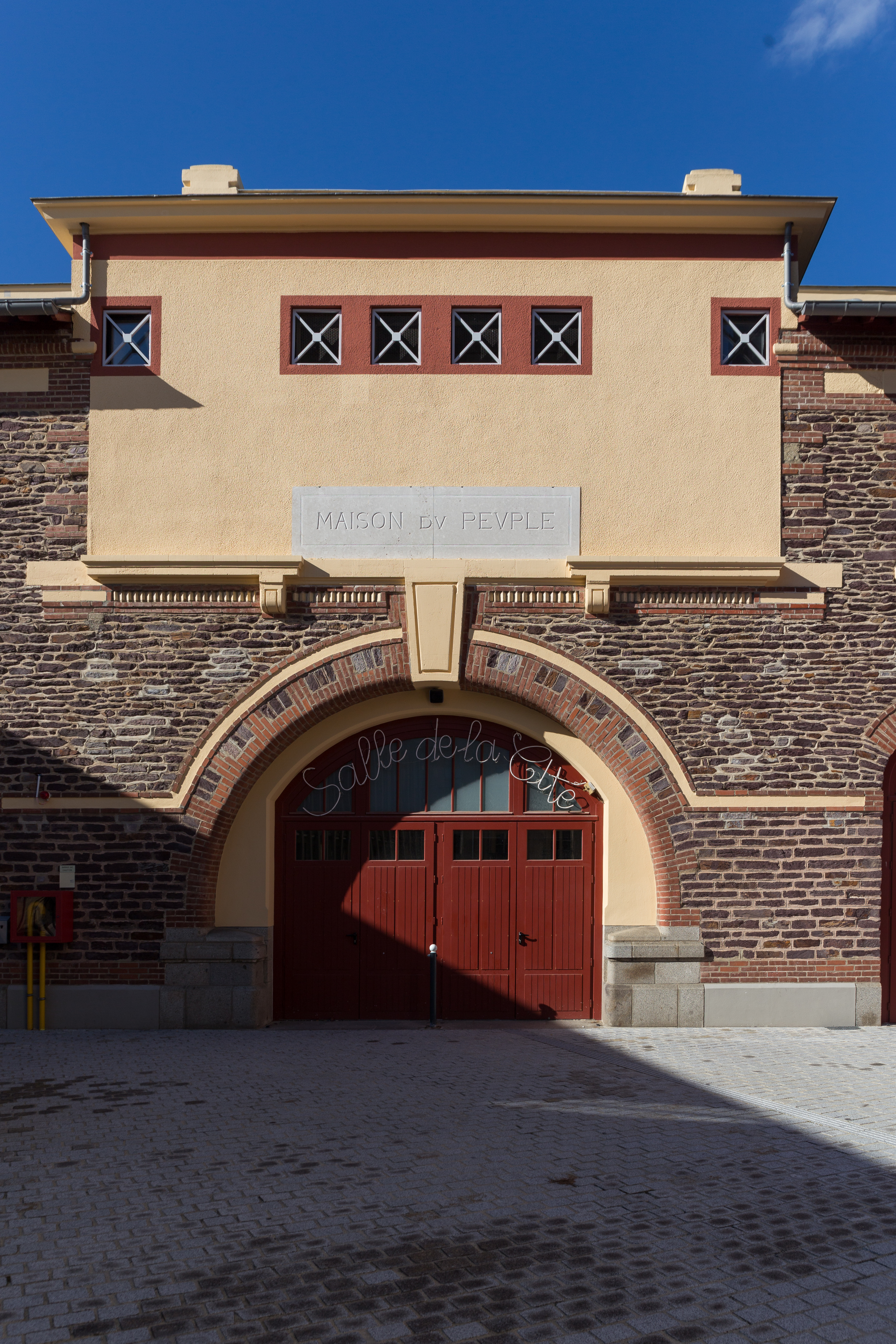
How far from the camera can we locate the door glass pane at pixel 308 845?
11.4 m

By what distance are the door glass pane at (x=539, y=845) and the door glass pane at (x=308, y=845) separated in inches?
91.9

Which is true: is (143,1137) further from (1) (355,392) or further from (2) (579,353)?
(2) (579,353)

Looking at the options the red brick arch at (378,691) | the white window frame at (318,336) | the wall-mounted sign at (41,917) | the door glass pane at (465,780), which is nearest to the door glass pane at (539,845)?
the door glass pane at (465,780)

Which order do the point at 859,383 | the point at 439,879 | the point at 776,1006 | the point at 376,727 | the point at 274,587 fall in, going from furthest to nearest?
the point at 376,727 → the point at 439,879 → the point at 859,383 → the point at 274,587 → the point at 776,1006

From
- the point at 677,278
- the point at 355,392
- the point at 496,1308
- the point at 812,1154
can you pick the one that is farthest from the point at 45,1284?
the point at 677,278

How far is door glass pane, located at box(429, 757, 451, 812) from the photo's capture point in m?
11.5

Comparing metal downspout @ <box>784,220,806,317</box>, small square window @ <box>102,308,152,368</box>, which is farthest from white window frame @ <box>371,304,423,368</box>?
metal downspout @ <box>784,220,806,317</box>

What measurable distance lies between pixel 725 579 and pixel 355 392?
4470 mm

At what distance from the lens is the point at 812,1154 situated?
655cm

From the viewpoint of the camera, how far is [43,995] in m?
10.6

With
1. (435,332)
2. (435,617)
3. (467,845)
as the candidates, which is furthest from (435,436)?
(467,845)

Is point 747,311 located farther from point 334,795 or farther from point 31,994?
point 31,994

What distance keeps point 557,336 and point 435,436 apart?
1.76 metres

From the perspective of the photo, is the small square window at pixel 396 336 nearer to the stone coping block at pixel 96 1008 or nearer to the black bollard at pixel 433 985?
the black bollard at pixel 433 985
